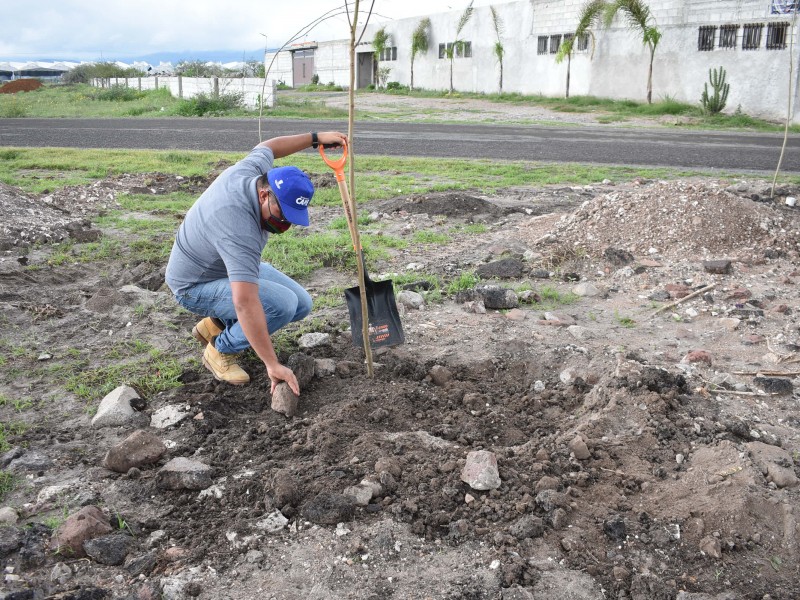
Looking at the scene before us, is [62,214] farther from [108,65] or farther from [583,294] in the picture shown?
[108,65]

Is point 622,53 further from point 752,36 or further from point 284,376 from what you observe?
point 284,376

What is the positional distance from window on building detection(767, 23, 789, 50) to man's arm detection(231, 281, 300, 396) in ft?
64.5

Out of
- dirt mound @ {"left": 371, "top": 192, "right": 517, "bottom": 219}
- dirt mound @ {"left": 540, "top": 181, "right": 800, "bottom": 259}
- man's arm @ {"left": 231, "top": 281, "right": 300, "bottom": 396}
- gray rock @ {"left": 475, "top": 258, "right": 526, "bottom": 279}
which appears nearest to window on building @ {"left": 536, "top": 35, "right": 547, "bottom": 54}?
dirt mound @ {"left": 371, "top": 192, "right": 517, "bottom": 219}

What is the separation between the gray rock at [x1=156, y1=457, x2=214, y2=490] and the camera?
2930mm

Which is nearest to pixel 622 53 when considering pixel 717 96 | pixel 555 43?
pixel 555 43

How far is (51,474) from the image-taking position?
305cm

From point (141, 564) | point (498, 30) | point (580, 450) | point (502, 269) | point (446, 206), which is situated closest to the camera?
point (141, 564)

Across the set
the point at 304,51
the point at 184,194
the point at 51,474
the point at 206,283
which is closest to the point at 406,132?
the point at 184,194

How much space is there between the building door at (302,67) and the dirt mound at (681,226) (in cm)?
4078

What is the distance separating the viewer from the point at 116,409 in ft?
11.5

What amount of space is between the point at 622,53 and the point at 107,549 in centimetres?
2427

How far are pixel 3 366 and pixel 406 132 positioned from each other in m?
12.1

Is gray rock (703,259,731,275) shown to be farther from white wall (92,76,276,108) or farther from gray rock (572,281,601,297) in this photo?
white wall (92,76,276,108)

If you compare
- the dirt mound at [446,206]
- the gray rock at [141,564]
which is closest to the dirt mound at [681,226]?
the dirt mound at [446,206]
